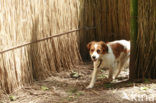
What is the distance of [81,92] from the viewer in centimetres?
499

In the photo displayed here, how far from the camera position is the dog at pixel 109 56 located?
204 inches

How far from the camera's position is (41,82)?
18.7ft

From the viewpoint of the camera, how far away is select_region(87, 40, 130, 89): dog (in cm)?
518

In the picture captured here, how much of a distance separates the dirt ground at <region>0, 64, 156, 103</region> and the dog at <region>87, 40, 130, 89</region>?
0.58ft

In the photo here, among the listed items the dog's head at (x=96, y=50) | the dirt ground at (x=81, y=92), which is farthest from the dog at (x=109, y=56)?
the dirt ground at (x=81, y=92)

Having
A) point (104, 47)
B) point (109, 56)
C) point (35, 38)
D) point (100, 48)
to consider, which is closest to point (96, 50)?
point (100, 48)

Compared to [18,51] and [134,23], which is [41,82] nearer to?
[18,51]

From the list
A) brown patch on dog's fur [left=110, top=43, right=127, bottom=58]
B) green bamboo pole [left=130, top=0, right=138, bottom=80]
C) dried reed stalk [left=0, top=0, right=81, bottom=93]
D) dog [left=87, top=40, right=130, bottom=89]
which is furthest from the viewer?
brown patch on dog's fur [left=110, top=43, right=127, bottom=58]

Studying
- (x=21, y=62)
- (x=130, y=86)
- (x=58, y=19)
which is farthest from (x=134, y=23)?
(x=21, y=62)

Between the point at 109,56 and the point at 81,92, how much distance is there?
894 millimetres

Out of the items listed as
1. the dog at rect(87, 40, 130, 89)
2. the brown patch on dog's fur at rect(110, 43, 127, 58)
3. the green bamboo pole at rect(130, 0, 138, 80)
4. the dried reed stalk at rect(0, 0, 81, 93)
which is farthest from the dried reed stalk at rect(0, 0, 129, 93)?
the green bamboo pole at rect(130, 0, 138, 80)

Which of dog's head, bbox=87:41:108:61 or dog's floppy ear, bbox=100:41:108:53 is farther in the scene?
dog's floppy ear, bbox=100:41:108:53

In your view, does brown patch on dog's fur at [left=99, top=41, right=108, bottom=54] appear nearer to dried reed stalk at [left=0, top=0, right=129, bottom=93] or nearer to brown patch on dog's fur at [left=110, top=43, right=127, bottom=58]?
brown patch on dog's fur at [left=110, top=43, right=127, bottom=58]

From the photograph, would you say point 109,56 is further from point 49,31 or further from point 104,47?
point 49,31
